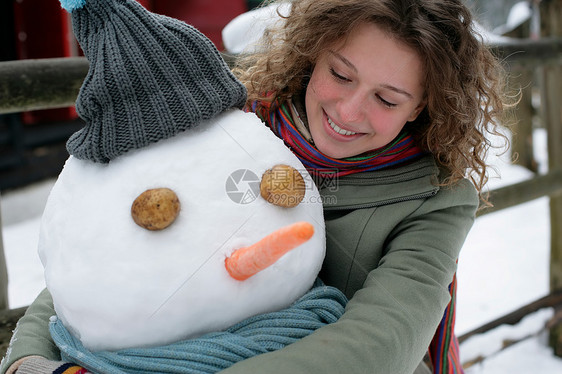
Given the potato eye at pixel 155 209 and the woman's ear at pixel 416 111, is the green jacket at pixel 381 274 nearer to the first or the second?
the woman's ear at pixel 416 111

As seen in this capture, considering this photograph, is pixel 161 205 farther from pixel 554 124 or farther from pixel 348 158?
pixel 554 124

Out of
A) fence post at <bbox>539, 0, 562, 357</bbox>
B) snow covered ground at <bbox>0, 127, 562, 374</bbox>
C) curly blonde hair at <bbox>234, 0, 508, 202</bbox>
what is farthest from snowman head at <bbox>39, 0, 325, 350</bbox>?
fence post at <bbox>539, 0, 562, 357</bbox>

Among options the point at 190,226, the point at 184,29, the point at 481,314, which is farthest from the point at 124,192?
the point at 481,314

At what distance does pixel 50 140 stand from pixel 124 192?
353 cm

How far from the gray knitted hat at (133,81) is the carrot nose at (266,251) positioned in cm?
20

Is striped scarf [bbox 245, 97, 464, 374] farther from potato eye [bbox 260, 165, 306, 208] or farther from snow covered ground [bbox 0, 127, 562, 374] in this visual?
snow covered ground [bbox 0, 127, 562, 374]

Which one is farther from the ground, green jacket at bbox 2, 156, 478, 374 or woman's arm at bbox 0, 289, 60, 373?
green jacket at bbox 2, 156, 478, 374

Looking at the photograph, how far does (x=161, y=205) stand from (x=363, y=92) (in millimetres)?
407

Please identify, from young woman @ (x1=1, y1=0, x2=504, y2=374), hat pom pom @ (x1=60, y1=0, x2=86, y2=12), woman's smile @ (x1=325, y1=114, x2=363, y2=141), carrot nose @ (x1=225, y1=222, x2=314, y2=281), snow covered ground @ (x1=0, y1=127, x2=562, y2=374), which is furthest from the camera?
snow covered ground @ (x1=0, y1=127, x2=562, y2=374)

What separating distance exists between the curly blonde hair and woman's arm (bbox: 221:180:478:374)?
85 millimetres

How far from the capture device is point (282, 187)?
71 cm

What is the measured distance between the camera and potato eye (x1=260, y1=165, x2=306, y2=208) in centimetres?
71

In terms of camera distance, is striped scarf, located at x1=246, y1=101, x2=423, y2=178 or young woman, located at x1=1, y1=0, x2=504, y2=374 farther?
striped scarf, located at x1=246, y1=101, x2=423, y2=178

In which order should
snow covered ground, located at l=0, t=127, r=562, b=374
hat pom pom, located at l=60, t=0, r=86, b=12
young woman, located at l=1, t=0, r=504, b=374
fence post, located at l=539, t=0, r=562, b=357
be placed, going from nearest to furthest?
hat pom pom, located at l=60, t=0, r=86, b=12
young woman, located at l=1, t=0, r=504, b=374
snow covered ground, located at l=0, t=127, r=562, b=374
fence post, located at l=539, t=0, r=562, b=357
